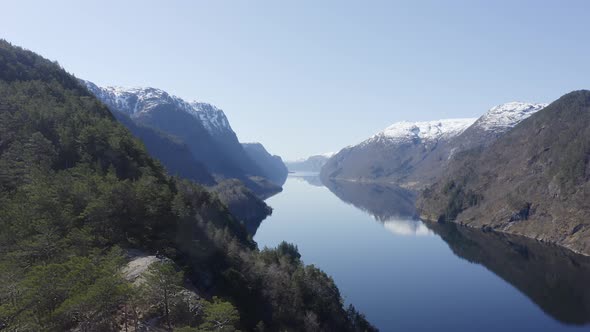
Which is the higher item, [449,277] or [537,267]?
[537,267]

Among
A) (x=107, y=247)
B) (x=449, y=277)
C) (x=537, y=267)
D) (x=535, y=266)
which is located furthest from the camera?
(x=535, y=266)

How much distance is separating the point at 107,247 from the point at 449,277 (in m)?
95.5

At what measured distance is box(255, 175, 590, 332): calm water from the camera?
81.2 metres

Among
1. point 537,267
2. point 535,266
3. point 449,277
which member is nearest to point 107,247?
point 449,277

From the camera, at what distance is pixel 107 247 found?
39.9 meters

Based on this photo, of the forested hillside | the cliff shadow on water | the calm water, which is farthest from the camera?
the cliff shadow on water

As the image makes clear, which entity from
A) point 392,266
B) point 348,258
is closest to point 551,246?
point 392,266

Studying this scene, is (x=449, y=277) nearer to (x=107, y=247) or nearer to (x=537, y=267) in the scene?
(x=537, y=267)

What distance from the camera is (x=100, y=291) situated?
24688 millimetres

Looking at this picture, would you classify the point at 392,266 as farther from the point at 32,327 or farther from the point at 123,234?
the point at 32,327

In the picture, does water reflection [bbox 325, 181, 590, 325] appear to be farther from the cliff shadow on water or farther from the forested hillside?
the forested hillside

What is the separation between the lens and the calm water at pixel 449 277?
81188mm

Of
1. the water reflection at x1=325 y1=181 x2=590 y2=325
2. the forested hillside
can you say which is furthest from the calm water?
the forested hillside

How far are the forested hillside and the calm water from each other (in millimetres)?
21736
